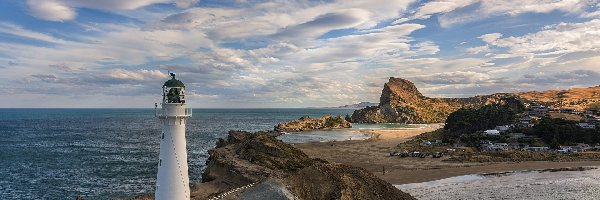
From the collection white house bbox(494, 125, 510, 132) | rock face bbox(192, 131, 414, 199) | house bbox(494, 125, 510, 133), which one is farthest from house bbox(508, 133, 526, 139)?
rock face bbox(192, 131, 414, 199)

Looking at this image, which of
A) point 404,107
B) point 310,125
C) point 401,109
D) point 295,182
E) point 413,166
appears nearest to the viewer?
point 295,182

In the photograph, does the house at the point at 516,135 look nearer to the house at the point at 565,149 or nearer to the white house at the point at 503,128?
the white house at the point at 503,128

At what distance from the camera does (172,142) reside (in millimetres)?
16234

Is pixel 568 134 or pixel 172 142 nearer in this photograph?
pixel 172 142

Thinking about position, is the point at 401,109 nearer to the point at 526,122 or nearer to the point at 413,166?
the point at 526,122

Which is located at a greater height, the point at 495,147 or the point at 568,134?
the point at 568,134

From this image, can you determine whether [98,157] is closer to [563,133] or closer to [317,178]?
[317,178]

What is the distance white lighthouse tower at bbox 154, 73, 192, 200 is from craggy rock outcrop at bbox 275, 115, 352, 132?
364 ft

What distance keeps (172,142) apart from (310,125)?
123 meters

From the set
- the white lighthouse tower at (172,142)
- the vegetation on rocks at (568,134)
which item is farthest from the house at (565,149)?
the white lighthouse tower at (172,142)

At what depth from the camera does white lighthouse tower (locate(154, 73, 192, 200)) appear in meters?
16.0

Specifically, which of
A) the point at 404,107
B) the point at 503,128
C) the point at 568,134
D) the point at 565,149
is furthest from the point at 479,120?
the point at 404,107

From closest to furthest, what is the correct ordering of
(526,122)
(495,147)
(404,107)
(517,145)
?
(495,147)
(517,145)
(526,122)
(404,107)

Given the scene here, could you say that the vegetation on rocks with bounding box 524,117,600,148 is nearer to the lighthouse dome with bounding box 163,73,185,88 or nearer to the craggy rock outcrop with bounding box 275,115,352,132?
the lighthouse dome with bounding box 163,73,185,88
